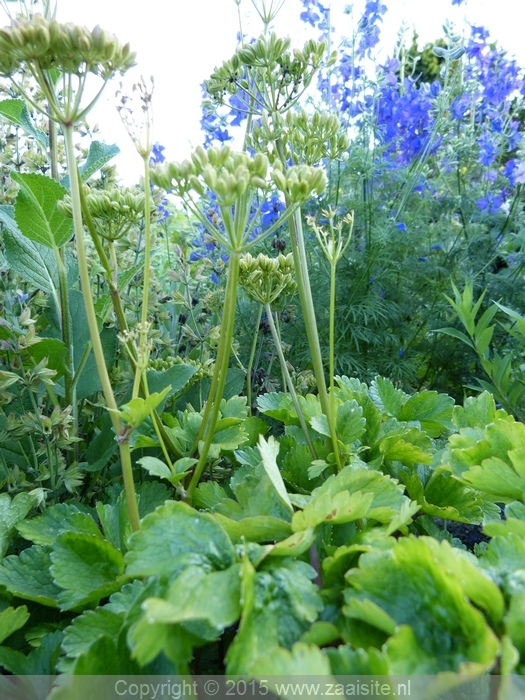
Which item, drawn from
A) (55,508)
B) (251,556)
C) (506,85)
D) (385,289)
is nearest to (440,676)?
(251,556)

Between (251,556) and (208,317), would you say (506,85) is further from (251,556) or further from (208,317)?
(251,556)

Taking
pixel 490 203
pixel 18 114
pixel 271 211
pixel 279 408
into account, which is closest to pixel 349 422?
pixel 279 408

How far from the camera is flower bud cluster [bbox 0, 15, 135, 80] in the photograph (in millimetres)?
604

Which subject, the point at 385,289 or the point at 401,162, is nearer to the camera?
the point at 385,289

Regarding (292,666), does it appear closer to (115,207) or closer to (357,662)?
(357,662)

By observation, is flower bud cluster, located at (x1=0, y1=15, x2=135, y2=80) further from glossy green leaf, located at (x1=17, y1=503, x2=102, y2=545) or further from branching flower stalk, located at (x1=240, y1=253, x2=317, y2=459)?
glossy green leaf, located at (x1=17, y1=503, x2=102, y2=545)

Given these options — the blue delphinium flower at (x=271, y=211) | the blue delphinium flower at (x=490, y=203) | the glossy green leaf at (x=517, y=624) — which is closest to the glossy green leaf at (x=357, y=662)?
the glossy green leaf at (x=517, y=624)

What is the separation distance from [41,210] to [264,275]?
17.9 inches

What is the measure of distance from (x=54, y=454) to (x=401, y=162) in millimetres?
2194

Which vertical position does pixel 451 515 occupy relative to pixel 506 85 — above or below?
below

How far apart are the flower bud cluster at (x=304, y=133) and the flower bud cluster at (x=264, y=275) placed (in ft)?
0.59

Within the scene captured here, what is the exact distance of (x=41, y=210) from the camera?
104 centimetres

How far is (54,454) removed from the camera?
110 centimetres

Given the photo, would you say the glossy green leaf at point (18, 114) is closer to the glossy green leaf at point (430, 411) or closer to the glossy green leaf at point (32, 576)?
the glossy green leaf at point (32, 576)
